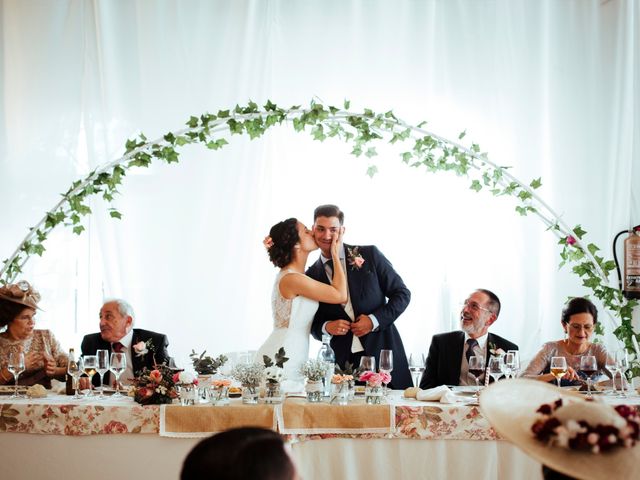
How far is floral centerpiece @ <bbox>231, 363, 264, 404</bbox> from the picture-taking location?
3929mm

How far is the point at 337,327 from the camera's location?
16.1ft

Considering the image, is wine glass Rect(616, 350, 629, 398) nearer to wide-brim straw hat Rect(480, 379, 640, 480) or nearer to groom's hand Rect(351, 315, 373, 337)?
groom's hand Rect(351, 315, 373, 337)

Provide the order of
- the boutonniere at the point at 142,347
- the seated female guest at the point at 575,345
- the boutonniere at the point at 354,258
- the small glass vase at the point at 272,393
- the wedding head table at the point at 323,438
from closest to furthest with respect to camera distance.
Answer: the wedding head table at the point at 323,438 → the small glass vase at the point at 272,393 → the boutonniere at the point at 142,347 → the seated female guest at the point at 575,345 → the boutonniere at the point at 354,258

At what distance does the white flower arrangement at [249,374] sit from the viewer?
3936 mm

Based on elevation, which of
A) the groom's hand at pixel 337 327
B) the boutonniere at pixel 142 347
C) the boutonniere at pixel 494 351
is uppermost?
the groom's hand at pixel 337 327

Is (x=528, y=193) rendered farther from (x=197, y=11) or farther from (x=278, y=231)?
(x=197, y=11)

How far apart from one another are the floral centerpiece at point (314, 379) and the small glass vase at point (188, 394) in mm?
513

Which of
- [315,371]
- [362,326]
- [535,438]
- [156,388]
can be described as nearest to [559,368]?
[315,371]

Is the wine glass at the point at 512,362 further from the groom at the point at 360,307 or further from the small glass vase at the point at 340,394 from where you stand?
the groom at the point at 360,307

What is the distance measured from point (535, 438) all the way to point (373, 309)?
3191mm

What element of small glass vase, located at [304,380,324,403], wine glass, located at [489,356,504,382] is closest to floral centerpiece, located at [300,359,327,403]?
small glass vase, located at [304,380,324,403]

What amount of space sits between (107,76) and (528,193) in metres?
3.16

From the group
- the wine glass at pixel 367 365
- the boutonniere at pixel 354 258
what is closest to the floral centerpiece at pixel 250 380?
the wine glass at pixel 367 365

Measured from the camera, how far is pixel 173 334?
6.14 meters
